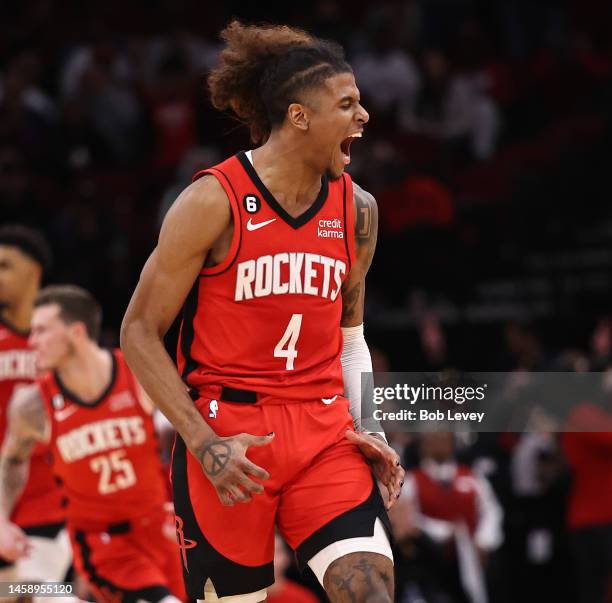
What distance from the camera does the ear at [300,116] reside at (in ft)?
13.3

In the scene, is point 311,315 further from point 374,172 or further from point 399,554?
point 374,172

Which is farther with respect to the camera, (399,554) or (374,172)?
(374,172)

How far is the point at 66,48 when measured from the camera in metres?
13.2

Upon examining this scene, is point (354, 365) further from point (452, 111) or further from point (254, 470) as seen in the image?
point (452, 111)

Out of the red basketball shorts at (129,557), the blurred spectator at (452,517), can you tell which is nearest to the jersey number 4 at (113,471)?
the red basketball shorts at (129,557)

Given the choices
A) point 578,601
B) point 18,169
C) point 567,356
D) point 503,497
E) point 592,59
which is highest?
point 592,59

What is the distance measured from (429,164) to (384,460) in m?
7.45

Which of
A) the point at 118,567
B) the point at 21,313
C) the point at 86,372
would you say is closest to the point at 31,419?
the point at 86,372

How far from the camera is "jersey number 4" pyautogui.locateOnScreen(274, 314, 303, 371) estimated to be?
4.05 m

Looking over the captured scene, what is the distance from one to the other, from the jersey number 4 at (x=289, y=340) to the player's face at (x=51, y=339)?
7.63 ft

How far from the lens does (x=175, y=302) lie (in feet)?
13.1

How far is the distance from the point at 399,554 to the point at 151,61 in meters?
6.48

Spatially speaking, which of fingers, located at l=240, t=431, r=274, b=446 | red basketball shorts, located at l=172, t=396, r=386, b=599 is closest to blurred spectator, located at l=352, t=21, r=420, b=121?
red basketball shorts, located at l=172, t=396, r=386, b=599

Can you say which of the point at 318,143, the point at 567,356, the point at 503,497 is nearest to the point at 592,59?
the point at 567,356
